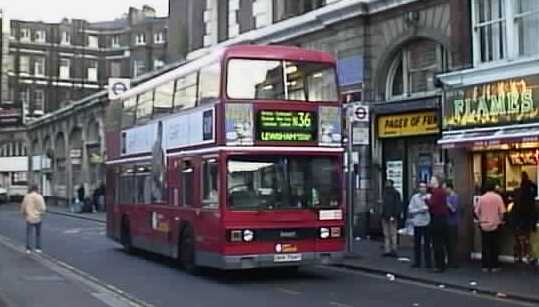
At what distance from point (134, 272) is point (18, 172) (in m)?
74.6

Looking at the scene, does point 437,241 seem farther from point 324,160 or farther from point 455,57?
point 455,57

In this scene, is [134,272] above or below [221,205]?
below

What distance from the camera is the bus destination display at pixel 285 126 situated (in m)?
18.6

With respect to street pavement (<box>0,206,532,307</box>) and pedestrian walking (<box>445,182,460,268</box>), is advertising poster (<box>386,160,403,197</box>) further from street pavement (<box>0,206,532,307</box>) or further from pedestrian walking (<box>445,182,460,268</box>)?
pedestrian walking (<box>445,182,460,268</box>)

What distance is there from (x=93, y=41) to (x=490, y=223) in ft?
321

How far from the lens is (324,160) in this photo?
19.0 m

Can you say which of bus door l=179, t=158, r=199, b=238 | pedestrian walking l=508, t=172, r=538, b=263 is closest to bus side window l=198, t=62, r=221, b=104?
bus door l=179, t=158, r=199, b=238

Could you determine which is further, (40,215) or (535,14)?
(40,215)

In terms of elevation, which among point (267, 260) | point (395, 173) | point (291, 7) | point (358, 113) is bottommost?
point (267, 260)

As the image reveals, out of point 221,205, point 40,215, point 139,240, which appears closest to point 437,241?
point 221,205

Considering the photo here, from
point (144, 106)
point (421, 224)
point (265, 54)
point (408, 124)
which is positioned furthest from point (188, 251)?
point (408, 124)

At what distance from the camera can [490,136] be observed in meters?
20.9

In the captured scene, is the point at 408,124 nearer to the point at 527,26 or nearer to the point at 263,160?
the point at 527,26

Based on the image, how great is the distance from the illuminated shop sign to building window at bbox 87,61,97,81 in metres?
92.5
